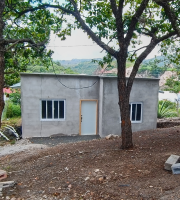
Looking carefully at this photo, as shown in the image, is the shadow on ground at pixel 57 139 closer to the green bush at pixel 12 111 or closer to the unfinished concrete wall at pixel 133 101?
the unfinished concrete wall at pixel 133 101

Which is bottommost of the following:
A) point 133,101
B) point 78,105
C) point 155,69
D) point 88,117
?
point 88,117

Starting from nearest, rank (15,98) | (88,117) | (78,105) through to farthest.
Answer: (78,105), (88,117), (15,98)

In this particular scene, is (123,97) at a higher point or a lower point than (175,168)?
higher

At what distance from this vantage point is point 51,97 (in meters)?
12.1

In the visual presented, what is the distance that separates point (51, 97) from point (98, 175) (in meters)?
7.91

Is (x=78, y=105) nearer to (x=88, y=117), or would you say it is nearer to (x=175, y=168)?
(x=88, y=117)

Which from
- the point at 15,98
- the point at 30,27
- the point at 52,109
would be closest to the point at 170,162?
the point at 30,27

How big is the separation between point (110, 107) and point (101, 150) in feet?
17.9

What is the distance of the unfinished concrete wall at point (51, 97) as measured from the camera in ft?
38.8

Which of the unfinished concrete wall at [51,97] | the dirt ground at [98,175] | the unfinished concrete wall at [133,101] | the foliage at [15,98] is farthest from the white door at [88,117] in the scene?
the foliage at [15,98]

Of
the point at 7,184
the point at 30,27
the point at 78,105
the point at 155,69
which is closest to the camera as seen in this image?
the point at 7,184

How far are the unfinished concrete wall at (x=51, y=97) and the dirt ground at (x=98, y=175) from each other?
5.16 meters

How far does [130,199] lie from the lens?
3719 mm

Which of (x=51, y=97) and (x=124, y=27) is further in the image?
(x=51, y=97)
